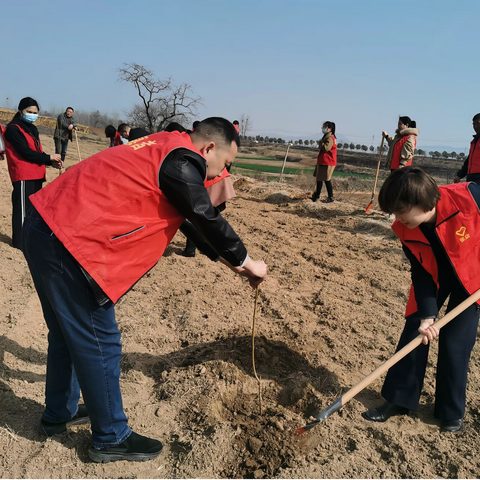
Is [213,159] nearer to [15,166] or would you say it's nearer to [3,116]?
[15,166]

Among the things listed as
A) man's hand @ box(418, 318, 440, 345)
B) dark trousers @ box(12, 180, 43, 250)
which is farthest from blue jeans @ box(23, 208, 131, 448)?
dark trousers @ box(12, 180, 43, 250)

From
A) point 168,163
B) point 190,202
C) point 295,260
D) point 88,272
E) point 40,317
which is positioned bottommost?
point 40,317

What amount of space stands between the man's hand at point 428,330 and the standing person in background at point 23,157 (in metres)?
4.53

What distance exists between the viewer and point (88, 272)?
185 cm

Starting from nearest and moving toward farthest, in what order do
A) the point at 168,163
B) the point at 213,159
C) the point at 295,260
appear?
the point at 168,163, the point at 213,159, the point at 295,260

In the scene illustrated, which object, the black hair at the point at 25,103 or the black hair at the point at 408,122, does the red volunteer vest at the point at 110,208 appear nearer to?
the black hair at the point at 25,103

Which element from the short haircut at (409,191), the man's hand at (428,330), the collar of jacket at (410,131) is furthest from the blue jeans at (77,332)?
the collar of jacket at (410,131)

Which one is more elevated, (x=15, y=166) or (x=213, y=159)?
(x=213, y=159)

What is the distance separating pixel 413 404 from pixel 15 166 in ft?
16.0

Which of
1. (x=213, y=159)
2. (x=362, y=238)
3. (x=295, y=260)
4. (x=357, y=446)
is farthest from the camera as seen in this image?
(x=362, y=238)

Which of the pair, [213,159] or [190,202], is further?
[213,159]

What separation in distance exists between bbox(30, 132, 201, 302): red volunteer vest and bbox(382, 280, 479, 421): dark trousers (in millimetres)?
1813

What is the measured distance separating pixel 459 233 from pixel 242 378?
1.79m

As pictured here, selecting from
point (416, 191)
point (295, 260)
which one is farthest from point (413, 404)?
point (295, 260)
